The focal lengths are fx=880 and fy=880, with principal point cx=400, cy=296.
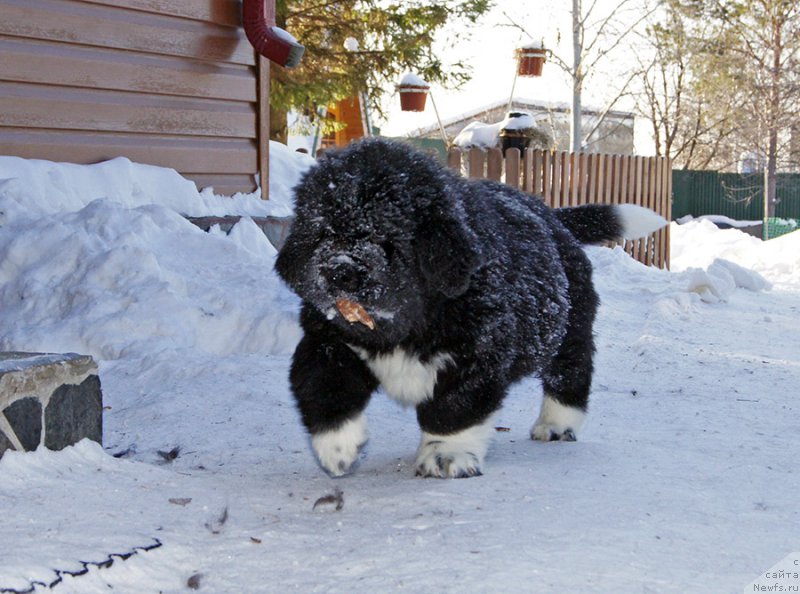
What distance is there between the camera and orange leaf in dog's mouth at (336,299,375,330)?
9.75ft

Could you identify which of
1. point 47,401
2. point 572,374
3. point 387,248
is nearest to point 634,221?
point 572,374

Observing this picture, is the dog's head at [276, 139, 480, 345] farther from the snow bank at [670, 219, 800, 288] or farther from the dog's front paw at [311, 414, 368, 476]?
the snow bank at [670, 219, 800, 288]

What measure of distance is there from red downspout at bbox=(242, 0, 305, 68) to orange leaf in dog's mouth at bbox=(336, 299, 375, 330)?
5.67m

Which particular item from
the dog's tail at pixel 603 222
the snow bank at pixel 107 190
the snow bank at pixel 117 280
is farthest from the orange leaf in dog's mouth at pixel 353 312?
the snow bank at pixel 107 190

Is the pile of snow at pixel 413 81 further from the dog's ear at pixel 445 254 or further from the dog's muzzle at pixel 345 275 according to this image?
the dog's muzzle at pixel 345 275

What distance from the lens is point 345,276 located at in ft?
9.50

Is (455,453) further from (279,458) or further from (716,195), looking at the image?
(716,195)

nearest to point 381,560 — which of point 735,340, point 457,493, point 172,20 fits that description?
point 457,493

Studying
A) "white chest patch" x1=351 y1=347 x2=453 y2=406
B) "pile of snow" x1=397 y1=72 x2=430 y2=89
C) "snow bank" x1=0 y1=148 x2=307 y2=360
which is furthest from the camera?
"pile of snow" x1=397 y1=72 x2=430 y2=89

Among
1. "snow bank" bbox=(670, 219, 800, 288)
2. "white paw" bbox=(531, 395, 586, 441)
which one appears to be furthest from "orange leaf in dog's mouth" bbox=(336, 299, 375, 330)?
"snow bank" bbox=(670, 219, 800, 288)

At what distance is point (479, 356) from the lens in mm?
3289

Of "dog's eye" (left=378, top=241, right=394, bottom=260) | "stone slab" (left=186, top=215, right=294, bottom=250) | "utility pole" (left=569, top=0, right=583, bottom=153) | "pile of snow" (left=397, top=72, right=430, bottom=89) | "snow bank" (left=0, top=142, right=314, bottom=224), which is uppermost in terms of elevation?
"utility pole" (left=569, top=0, right=583, bottom=153)

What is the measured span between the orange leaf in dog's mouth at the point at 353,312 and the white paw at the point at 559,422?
148cm

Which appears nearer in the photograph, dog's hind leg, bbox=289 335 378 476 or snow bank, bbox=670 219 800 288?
dog's hind leg, bbox=289 335 378 476
